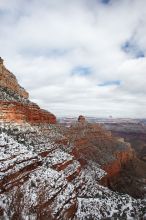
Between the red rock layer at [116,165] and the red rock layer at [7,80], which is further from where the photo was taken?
the red rock layer at [116,165]

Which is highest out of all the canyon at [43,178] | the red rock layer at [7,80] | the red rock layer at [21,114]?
the red rock layer at [7,80]

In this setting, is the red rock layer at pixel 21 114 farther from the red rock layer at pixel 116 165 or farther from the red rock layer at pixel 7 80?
the red rock layer at pixel 116 165

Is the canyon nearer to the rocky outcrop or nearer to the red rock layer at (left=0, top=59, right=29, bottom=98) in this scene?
the rocky outcrop

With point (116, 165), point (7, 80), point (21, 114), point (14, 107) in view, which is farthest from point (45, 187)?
point (116, 165)

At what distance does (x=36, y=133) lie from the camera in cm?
4969

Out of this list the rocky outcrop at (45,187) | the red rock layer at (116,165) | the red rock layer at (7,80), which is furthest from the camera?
the red rock layer at (116,165)

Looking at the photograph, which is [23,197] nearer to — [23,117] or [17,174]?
[17,174]

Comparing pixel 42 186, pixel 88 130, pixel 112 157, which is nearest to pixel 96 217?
pixel 42 186

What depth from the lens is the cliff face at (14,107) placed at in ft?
156

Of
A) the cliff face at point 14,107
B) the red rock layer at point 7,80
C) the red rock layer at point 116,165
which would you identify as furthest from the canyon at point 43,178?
the red rock layer at point 116,165

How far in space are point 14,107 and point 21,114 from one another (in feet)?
6.37

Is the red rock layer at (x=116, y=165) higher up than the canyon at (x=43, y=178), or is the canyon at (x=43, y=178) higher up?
the canyon at (x=43, y=178)

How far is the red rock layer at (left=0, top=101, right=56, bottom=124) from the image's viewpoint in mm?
47000

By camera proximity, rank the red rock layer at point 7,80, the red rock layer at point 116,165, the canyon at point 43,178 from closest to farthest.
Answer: the canyon at point 43,178, the red rock layer at point 7,80, the red rock layer at point 116,165
